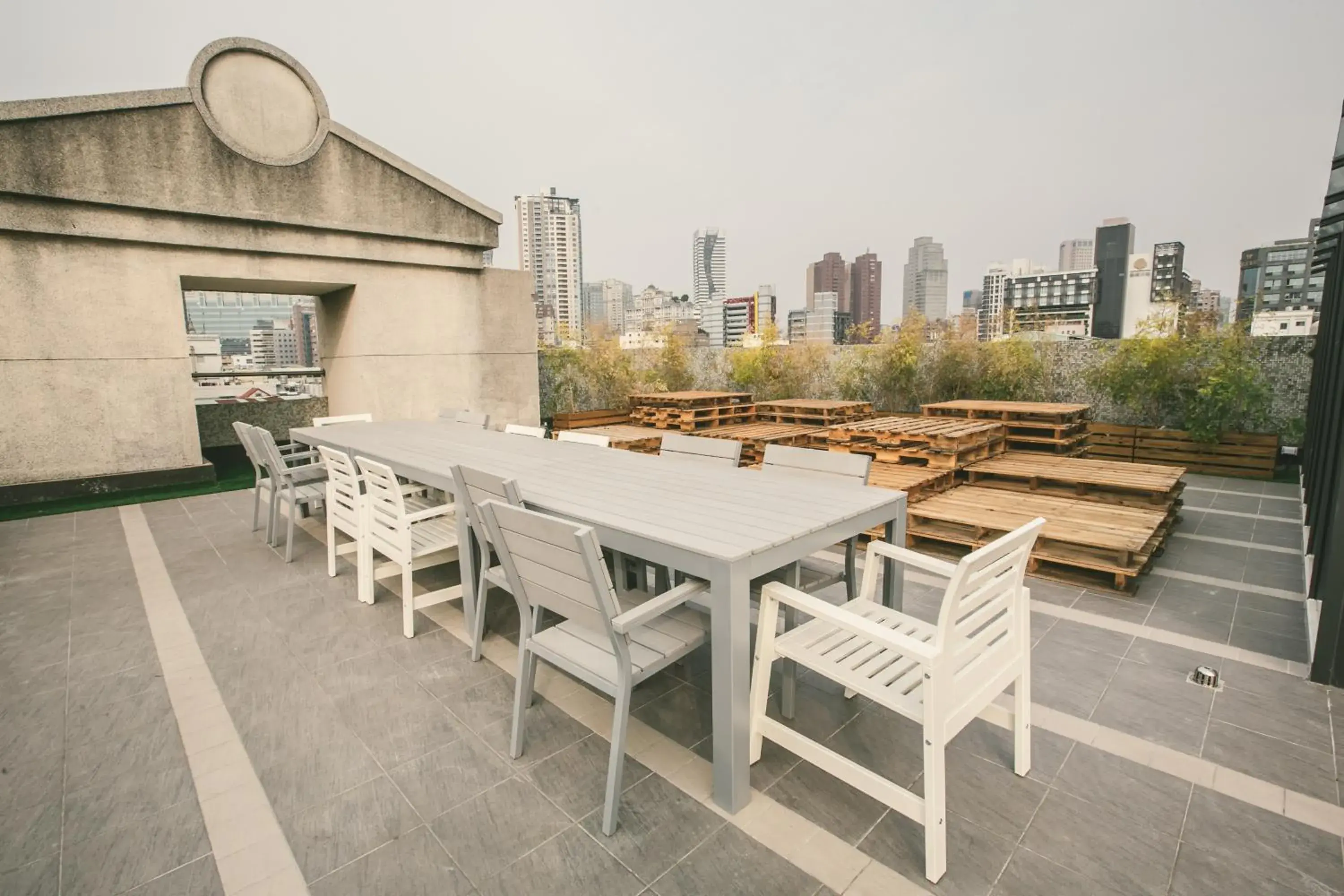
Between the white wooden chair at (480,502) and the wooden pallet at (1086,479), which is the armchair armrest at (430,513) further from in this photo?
the wooden pallet at (1086,479)

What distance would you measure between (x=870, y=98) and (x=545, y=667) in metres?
16.3

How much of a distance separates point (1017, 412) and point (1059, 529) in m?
2.81

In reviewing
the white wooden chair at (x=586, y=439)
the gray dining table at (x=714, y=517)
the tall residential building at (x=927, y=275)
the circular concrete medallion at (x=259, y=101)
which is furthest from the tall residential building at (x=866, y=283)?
the gray dining table at (x=714, y=517)

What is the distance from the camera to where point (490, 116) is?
1521cm

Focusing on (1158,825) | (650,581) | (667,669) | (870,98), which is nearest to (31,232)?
(650,581)

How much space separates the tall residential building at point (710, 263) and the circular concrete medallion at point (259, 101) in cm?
12461

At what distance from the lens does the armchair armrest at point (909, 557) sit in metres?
2.03

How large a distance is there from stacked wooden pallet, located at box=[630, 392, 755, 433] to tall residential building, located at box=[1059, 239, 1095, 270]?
11690 cm

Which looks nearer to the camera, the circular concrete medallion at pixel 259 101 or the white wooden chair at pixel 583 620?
the white wooden chair at pixel 583 620

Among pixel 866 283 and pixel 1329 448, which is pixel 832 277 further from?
pixel 1329 448

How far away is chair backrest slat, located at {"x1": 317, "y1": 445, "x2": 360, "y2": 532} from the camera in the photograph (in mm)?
3437

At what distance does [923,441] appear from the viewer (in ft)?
17.4

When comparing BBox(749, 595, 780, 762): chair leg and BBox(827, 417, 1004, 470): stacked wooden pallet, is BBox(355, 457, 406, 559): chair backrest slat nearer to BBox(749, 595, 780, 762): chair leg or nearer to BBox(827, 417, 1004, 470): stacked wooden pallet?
BBox(749, 595, 780, 762): chair leg

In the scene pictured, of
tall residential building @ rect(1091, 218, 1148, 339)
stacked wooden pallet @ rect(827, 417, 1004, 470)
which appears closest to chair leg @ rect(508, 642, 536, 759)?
stacked wooden pallet @ rect(827, 417, 1004, 470)
